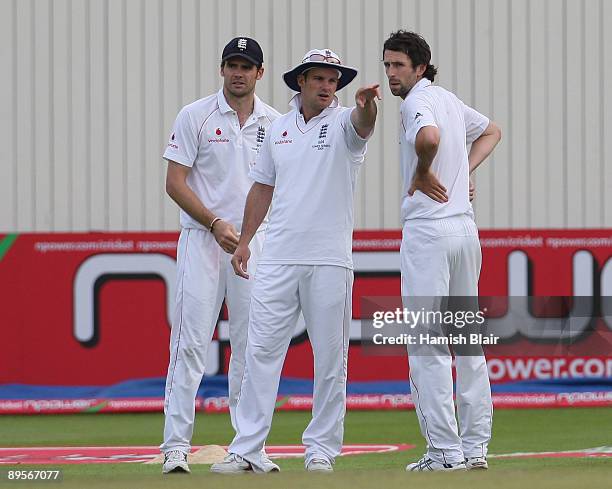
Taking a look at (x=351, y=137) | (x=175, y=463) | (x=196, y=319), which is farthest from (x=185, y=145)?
(x=175, y=463)

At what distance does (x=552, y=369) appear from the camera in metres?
11.6

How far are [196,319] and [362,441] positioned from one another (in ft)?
7.70

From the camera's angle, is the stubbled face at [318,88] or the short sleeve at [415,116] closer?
the short sleeve at [415,116]

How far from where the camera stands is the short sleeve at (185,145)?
768 centimetres

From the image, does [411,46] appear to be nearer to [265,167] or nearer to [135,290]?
[265,167]

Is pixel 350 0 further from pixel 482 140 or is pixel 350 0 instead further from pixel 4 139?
pixel 482 140

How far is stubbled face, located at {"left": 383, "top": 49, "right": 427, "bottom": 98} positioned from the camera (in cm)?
707

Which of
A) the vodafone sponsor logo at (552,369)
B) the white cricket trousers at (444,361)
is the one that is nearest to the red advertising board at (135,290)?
the vodafone sponsor logo at (552,369)

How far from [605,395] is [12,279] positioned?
15.3ft

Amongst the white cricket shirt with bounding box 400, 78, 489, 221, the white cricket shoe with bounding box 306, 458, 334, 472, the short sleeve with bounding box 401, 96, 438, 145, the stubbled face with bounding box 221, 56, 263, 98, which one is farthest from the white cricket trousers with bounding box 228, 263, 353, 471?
the stubbled face with bounding box 221, 56, 263, 98

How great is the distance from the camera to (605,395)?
1152cm

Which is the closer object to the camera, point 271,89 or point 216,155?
point 216,155

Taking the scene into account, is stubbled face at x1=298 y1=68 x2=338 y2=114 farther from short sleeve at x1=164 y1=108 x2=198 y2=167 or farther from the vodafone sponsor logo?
the vodafone sponsor logo

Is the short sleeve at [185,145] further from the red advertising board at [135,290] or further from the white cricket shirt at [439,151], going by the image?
the red advertising board at [135,290]
